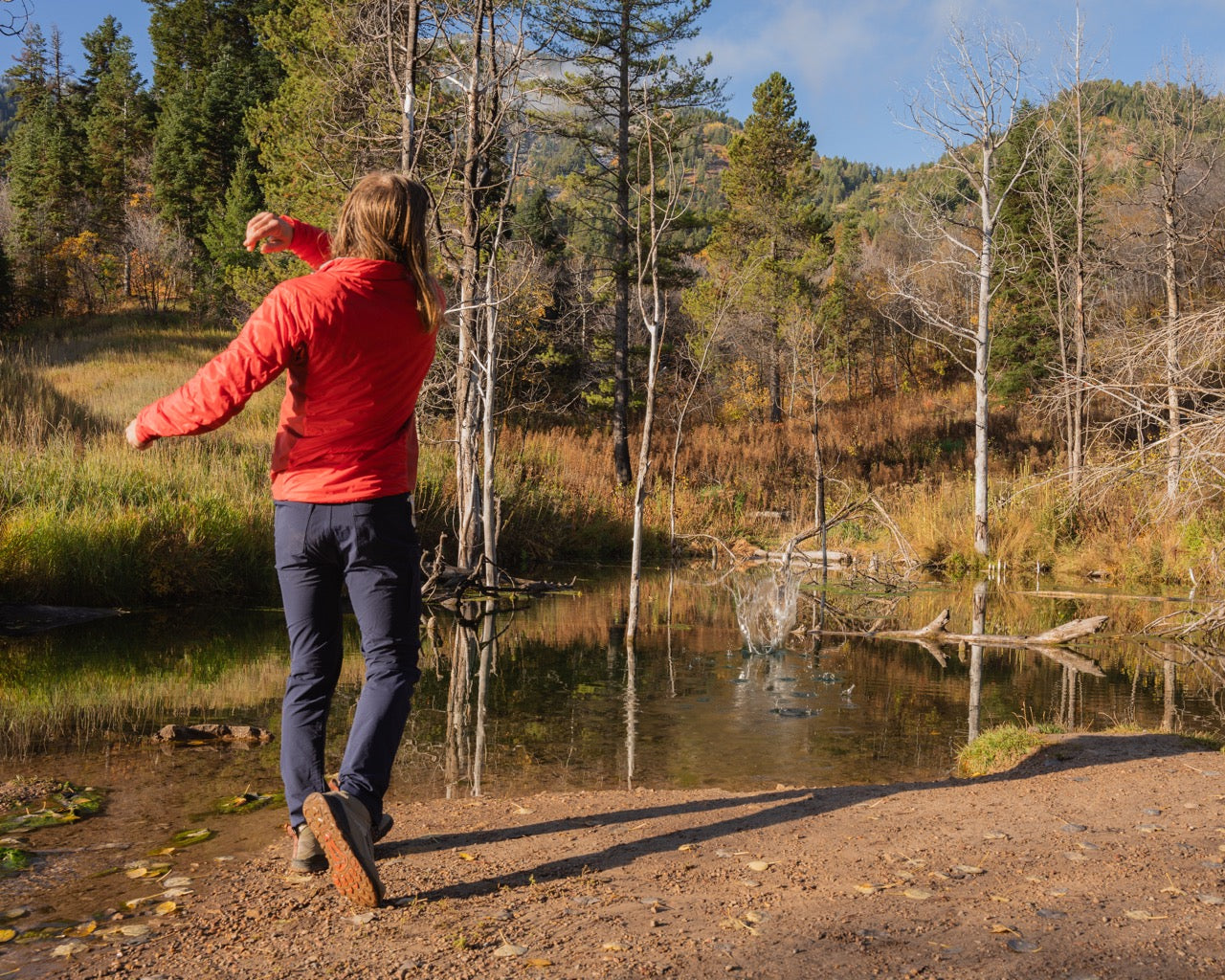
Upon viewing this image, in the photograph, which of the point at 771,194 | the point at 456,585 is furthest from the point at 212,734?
the point at 771,194

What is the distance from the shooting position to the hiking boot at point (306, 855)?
3.22 meters

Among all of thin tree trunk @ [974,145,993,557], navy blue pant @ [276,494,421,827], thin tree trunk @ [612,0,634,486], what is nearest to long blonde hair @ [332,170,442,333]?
navy blue pant @ [276,494,421,827]

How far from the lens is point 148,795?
4457 mm

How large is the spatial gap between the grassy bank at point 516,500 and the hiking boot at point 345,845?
651 centimetres

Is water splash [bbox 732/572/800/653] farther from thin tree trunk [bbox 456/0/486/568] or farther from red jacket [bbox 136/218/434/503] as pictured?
red jacket [bbox 136/218/434/503]

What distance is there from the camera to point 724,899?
306 centimetres

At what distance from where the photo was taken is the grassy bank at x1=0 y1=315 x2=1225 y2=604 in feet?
35.3

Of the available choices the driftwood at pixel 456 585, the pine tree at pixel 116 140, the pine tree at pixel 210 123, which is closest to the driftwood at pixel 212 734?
the driftwood at pixel 456 585

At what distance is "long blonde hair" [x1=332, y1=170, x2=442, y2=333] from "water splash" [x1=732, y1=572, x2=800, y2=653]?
21.8 feet

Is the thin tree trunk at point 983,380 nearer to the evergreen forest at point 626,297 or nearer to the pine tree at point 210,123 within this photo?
the evergreen forest at point 626,297

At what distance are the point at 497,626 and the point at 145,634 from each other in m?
3.37

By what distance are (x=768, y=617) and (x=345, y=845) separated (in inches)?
343

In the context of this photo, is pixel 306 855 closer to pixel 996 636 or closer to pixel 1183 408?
pixel 1183 408

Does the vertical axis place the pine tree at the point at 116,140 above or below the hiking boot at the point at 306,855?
above
